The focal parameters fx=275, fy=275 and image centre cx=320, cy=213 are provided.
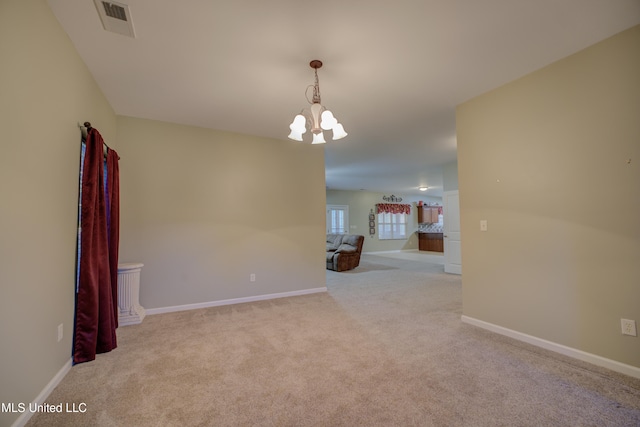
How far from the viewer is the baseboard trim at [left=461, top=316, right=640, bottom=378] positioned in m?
2.04

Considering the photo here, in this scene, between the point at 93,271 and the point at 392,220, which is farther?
the point at 392,220

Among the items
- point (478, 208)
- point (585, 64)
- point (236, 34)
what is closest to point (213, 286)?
point (236, 34)

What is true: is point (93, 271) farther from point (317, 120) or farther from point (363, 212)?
point (363, 212)

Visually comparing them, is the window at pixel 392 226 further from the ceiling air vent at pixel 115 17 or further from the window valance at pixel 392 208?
the ceiling air vent at pixel 115 17

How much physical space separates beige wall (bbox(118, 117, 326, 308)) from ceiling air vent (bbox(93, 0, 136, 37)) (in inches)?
73.9

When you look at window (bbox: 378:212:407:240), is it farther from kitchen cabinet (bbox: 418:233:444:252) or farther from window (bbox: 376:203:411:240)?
kitchen cabinet (bbox: 418:233:444:252)

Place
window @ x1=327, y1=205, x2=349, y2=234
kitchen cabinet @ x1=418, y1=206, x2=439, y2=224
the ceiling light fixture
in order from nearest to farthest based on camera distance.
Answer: the ceiling light fixture, window @ x1=327, y1=205, x2=349, y2=234, kitchen cabinet @ x1=418, y1=206, x2=439, y2=224

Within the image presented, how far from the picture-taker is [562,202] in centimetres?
242

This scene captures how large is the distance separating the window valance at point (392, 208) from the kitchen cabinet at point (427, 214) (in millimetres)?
770

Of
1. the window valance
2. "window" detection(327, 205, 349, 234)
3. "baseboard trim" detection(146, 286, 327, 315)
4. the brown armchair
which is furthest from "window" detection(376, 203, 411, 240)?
"baseboard trim" detection(146, 286, 327, 315)

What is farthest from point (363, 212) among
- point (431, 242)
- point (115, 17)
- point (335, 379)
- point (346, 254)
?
point (115, 17)

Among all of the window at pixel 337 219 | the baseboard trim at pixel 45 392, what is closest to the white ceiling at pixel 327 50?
the baseboard trim at pixel 45 392

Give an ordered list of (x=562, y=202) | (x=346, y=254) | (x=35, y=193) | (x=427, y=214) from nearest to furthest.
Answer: (x=35, y=193)
(x=562, y=202)
(x=346, y=254)
(x=427, y=214)

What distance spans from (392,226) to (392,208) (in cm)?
81
